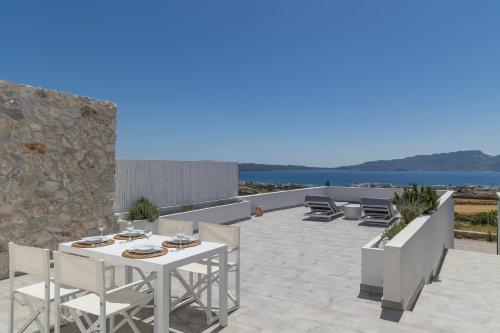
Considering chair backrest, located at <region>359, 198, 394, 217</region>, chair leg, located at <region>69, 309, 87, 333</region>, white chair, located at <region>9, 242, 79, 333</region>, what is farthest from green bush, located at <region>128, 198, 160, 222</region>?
chair backrest, located at <region>359, 198, 394, 217</region>

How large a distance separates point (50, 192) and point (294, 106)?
2772 centimetres

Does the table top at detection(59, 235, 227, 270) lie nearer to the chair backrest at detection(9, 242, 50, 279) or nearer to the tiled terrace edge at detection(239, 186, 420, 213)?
the chair backrest at detection(9, 242, 50, 279)

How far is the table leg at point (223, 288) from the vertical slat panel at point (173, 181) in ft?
19.0

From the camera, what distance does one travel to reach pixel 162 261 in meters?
3.14

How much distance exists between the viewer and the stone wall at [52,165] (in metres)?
5.57

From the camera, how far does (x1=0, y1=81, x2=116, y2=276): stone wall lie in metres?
5.57

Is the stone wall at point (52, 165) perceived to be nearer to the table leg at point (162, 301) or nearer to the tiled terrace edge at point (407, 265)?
the table leg at point (162, 301)

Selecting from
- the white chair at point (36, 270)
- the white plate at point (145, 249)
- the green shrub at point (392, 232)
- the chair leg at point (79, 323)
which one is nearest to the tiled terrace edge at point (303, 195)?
the green shrub at point (392, 232)

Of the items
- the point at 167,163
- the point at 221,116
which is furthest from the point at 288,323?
the point at 221,116

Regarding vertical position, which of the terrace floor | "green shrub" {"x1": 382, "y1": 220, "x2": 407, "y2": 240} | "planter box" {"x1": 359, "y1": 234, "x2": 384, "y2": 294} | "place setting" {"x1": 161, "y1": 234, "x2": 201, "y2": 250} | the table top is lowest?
the terrace floor

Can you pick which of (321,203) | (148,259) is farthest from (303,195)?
(148,259)

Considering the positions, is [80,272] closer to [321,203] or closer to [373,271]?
[373,271]

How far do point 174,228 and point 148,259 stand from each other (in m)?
1.68

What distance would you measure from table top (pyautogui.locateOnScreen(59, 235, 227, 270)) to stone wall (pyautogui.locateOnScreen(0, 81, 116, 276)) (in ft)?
8.60
